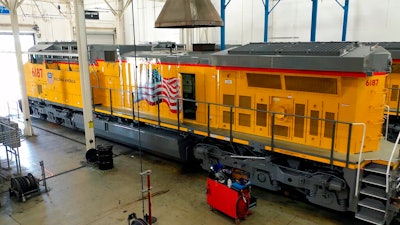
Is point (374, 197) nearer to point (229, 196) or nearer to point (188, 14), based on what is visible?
point (229, 196)

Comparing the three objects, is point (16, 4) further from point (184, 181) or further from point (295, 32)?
point (295, 32)

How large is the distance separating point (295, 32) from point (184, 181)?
11.6 m

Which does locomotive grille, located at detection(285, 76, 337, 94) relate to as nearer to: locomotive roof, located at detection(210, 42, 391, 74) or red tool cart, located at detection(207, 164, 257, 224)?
locomotive roof, located at detection(210, 42, 391, 74)

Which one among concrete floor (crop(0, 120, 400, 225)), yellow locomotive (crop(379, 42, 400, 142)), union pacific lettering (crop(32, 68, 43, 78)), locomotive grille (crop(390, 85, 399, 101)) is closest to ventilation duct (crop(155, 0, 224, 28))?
concrete floor (crop(0, 120, 400, 225))

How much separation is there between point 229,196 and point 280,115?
191cm

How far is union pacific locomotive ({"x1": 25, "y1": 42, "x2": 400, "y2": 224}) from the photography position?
5.48 meters

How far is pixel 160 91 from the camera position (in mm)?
8961

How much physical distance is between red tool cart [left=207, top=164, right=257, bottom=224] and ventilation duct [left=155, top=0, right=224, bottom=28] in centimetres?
289

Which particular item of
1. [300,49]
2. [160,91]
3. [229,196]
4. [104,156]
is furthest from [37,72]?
[300,49]

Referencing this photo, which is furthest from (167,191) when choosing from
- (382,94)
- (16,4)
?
(16,4)

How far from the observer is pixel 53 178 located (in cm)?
809

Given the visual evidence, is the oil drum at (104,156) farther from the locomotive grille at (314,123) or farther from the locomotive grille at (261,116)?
the locomotive grille at (314,123)

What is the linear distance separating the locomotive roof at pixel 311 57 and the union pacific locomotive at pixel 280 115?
18mm

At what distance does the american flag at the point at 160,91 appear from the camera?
8.54 metres
